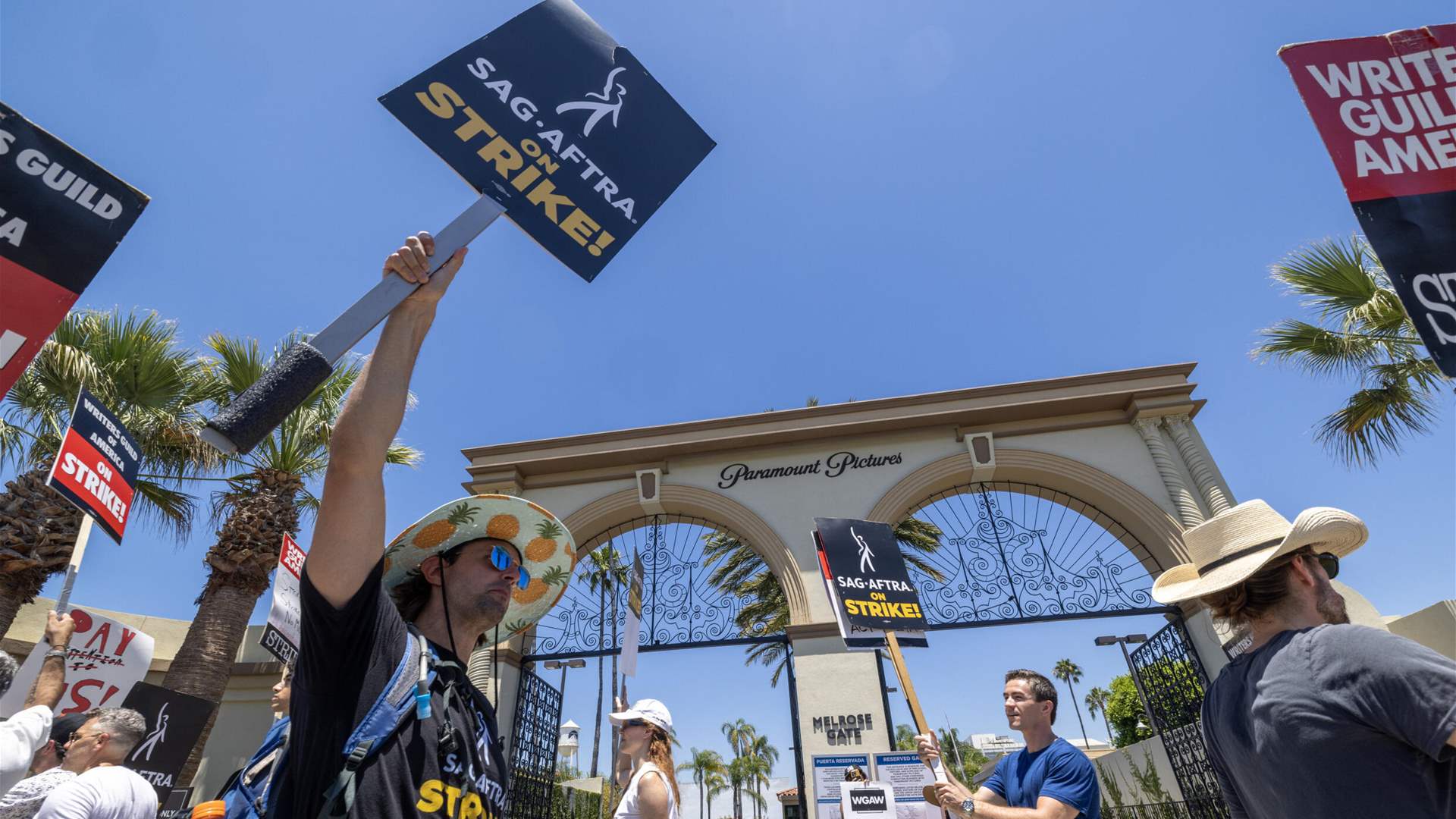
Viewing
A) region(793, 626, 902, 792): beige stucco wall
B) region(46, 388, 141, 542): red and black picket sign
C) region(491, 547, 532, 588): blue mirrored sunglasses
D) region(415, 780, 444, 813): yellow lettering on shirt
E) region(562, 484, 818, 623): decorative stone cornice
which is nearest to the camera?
region(415, 780, 444, 813): yellow lettering on shirt

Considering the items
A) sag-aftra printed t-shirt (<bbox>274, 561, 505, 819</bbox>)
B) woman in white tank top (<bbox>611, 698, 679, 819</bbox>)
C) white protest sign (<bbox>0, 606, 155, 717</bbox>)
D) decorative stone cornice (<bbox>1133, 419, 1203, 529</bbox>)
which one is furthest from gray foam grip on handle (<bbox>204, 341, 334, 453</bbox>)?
decorative stone cornice (<bbox>1133, 419, 1203, 529</bbox>)

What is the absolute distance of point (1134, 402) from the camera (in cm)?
1177

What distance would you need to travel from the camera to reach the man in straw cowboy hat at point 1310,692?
1.54 metres

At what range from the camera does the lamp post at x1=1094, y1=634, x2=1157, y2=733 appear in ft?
35.3

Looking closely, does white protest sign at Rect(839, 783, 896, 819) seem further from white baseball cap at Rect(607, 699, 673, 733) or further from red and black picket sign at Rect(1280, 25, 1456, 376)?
red and black picket sign at Rect(1280, 25, 1456, 376)

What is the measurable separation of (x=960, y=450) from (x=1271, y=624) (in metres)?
10.4

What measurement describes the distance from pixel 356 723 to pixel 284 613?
13.8 feet

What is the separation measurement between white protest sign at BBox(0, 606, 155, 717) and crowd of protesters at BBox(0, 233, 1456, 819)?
15.3 feet

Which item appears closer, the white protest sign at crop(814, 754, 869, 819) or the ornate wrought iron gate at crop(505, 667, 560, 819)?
the white protest sign at crop(814, 754, 869, 819)

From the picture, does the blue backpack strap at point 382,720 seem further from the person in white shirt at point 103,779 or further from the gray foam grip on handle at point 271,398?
the person in white shirt at point 103,779

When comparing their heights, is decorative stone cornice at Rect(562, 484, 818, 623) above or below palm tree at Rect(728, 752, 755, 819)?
below

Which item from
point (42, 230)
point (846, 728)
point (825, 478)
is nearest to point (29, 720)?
point (42, 230)

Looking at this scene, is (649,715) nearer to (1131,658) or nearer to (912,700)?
(912,700)

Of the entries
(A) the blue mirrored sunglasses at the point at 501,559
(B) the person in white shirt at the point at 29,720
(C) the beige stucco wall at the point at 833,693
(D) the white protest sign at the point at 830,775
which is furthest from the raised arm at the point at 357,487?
(C) the beige stucco wall at the point at 833,693
